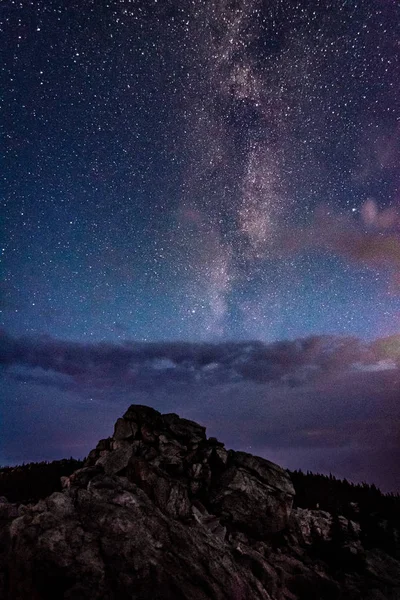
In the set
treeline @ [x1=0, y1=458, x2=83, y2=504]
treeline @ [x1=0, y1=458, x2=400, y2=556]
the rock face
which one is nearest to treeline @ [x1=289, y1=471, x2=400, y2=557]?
treeline @ [x1=0, y1=458, x2=400, y2=556]

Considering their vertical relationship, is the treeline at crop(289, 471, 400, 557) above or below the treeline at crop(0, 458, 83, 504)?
below

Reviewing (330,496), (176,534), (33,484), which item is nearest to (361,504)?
(330,496)

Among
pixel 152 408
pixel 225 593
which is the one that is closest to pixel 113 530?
pixel 225 593

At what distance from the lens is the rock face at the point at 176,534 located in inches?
371

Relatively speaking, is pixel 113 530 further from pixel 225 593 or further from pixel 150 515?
pixel 225 593

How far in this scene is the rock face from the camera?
30.9 ft

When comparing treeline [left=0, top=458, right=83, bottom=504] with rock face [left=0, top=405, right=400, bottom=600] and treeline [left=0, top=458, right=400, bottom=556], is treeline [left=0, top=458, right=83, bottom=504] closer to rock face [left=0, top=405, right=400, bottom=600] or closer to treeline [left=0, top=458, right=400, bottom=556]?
treeline [left=0, top=458, right=400, bottom=556]

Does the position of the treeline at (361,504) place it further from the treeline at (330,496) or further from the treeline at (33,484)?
the treeline at (33,484)

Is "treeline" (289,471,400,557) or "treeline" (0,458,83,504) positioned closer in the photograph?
"treeline" (0,458,83,504)

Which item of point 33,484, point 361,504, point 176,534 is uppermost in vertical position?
point 33,484

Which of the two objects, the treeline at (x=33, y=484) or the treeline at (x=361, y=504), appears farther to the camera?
the treeline at (x=361, y=504)

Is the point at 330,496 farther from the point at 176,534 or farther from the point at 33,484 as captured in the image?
the point at 33,484

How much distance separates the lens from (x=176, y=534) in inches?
454

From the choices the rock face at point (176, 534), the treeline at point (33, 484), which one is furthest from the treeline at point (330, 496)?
the rock face at point (176, 534)
